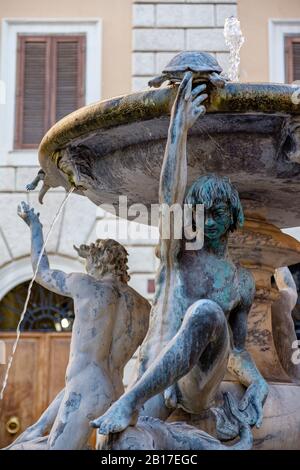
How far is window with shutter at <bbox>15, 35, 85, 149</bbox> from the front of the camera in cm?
1201

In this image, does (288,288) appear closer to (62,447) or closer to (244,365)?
(244,365)

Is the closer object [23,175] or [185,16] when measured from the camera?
[23,175]

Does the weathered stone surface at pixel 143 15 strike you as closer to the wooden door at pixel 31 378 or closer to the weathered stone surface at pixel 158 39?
the weathered stone surface at pixel 158 39

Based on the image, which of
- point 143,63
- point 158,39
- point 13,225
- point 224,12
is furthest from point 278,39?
point 13,225

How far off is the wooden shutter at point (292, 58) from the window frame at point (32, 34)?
7.00 ft

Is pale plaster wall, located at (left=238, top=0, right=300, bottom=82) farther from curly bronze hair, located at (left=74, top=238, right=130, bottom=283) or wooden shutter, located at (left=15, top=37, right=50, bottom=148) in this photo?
curly bronze hair, located at (left=74, top=238, right=130, bottom=283)

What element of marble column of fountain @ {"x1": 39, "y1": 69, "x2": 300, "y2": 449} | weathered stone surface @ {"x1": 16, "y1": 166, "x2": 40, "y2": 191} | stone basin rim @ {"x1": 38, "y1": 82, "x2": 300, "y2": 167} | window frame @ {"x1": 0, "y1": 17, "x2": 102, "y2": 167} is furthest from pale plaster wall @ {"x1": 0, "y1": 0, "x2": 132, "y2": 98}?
stone basin rim @ {"x1": 38, "y1": 82, "x2": 300, "y2": 167}

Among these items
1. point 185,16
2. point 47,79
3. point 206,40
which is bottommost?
point 47,79

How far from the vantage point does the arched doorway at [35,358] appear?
10648mm

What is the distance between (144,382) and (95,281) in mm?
1193

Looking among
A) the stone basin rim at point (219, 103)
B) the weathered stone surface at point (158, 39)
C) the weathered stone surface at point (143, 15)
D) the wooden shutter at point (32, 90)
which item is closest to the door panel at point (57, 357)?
the wooden shutter at point (32, 90)

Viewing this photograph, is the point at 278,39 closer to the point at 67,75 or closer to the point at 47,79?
the point at 67,75

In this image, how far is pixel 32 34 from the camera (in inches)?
481

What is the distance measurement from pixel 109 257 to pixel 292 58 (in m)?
7.54
